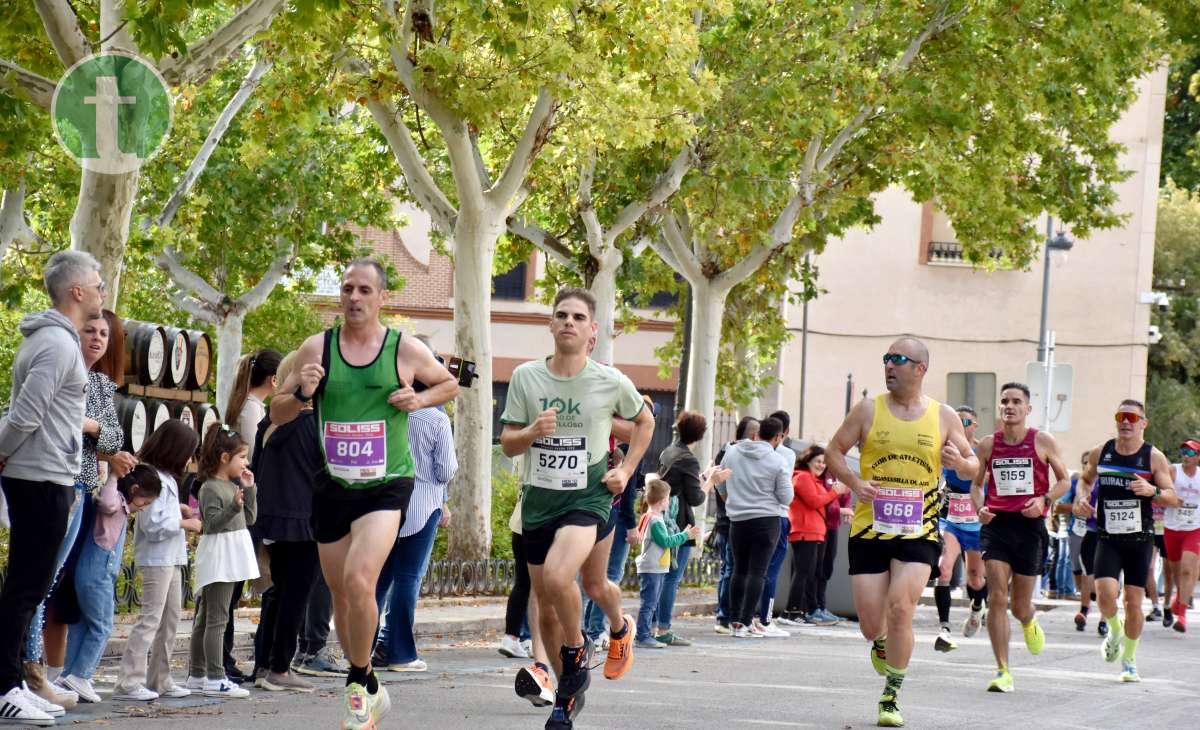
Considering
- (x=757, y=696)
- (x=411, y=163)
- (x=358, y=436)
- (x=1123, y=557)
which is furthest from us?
(x=411, y=163)

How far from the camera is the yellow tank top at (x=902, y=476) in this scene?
1039 cm

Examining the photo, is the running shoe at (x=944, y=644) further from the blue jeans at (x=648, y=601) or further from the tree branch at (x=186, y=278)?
the tree branch at (x=186, y=278)

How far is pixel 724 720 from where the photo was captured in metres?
10.3

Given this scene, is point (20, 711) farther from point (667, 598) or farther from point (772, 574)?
point (772, 574)

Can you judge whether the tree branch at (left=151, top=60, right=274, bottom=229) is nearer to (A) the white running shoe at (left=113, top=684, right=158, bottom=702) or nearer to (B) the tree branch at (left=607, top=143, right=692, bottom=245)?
(B) the tree branch at (left=607, top=143, right=692, bottom=245)

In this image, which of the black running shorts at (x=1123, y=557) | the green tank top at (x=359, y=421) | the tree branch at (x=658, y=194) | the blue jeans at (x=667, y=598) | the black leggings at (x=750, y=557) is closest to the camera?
the green tank top at (x=359, y=421)

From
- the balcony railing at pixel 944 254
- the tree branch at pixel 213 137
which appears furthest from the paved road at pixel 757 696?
the balcony railing at pixel 944 254

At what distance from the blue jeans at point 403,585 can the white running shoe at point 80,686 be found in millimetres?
2336

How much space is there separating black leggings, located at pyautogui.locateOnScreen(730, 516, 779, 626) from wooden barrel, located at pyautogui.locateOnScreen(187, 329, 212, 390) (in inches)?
201

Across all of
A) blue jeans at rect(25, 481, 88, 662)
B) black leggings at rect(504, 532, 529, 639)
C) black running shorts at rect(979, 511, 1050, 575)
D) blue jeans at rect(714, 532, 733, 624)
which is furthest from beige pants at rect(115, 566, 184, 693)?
blue jeans at rect(714, 532, 733, 624)

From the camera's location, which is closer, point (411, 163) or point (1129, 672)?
point (1129, 672)

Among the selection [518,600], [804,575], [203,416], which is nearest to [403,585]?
[518,600]

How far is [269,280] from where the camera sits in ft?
109

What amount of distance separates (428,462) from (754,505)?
514 cm
